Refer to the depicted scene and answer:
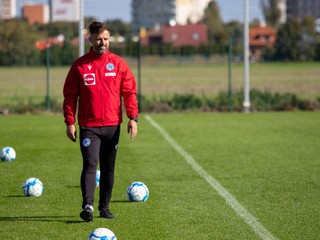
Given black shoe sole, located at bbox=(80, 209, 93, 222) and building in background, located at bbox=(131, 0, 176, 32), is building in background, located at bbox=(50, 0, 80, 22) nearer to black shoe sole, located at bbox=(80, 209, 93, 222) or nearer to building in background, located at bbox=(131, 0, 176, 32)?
black shoe sole, located at bbox=(80, 209, 93, 222)

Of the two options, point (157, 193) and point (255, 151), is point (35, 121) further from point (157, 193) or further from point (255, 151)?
point (157, 193)

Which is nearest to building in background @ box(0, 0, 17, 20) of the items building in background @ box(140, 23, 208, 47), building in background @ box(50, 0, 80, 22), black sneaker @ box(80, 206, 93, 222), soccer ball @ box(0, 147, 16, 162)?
building in background @ box(50, 0, 80, 22)

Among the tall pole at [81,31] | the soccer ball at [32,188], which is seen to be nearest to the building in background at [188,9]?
the tall pole at [81,31]

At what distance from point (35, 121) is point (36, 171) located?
9.22 m

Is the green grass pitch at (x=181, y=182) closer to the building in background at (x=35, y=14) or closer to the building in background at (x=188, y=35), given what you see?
the building in background at (x=35, y=14)

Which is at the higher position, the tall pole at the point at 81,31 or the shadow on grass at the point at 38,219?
the tall pole at the point at 81,31

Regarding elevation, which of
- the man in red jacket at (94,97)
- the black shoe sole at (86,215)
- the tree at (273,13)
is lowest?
the black shoe sole at (86,215)

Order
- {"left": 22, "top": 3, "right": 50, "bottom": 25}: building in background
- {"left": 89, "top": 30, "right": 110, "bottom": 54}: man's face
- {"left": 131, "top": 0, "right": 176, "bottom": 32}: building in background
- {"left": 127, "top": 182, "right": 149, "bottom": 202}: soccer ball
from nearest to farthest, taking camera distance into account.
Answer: {"left": 89, "top": 30, "right": 110, "bottom": 54}: man's face < {"left": 127, "top": 182, "right": 149, "bottom": 202}: soccer ball < {"left": 22, "top": 3, "right": 50, "bottom": 25}: building in background < {"left": 131, "top": 0, "right": 176, "bottom": 32}: building in background

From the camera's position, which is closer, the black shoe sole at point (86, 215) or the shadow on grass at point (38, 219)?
the black shoe sole at point (86, 215)

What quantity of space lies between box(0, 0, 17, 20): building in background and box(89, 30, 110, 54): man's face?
19.9m

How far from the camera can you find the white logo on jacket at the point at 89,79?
27.8 ft

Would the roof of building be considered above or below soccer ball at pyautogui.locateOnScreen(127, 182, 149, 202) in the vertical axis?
above

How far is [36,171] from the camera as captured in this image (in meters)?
12.5

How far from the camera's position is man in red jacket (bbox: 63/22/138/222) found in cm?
845
